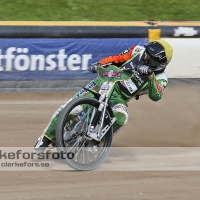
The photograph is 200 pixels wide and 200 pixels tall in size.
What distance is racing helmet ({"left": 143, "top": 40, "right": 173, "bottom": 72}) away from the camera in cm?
705

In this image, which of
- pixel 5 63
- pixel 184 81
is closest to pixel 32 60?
pixel 5 63

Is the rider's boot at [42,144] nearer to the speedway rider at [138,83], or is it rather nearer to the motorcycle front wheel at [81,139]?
the speedway rider at [138,83]

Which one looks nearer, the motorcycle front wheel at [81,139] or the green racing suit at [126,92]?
the motorcycle front wheel at [81,139]

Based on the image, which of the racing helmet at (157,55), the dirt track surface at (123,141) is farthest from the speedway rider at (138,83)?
the dirt track surface at (123,141)

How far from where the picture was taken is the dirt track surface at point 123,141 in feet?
19.9

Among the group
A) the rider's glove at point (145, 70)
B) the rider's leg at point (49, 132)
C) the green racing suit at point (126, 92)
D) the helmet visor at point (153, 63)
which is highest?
the helmet visor at point (153, 63)

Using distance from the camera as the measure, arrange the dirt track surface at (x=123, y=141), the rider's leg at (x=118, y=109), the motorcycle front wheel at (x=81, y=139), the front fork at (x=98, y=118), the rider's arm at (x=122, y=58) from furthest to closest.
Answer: the rider's arm at (x=122, y=58)
the rider's leg at (x=118, y=109)
the front fork at (x=98, y=118)
the motorcycle front wheel at (x=81, y=139)
the dirt track surface at (x=123, y=141)

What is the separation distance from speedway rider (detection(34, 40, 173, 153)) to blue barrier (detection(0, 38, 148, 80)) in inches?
143

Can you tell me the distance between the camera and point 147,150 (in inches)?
312

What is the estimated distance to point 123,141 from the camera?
827 cm

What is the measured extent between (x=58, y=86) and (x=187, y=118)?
9.24ft

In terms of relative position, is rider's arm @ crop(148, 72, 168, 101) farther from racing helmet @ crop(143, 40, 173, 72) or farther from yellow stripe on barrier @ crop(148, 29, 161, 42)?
yellow stripe on barrier @ crop(148, 29, 161, 42)

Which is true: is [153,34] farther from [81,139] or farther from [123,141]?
[81,139]
